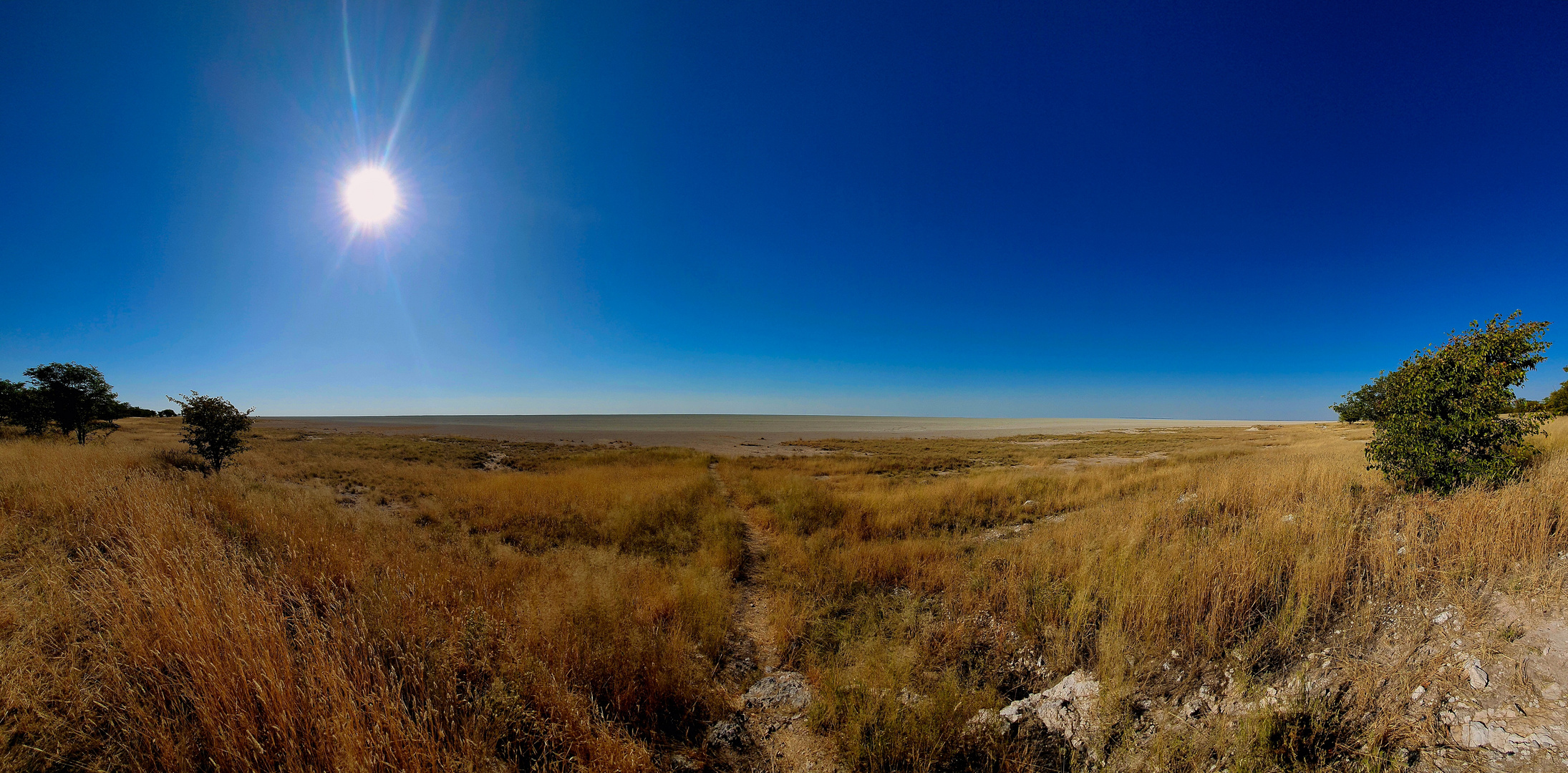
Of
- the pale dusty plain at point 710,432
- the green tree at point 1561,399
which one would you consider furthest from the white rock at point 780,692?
the green tree at point 1561,399

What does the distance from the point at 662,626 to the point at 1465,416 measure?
38.7ft

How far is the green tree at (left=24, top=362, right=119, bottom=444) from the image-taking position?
20234mm

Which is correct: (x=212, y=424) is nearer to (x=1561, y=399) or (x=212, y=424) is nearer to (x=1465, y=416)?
(x=1465, y=416)

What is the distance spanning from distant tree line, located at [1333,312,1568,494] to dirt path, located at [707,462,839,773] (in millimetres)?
8812

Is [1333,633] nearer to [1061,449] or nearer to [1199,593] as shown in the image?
[1199,593]

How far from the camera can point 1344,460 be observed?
11359 millimetres

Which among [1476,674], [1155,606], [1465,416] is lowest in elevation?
[1155,606]

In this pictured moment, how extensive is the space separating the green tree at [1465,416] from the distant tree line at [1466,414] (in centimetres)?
1

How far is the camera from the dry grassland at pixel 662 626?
2842mm

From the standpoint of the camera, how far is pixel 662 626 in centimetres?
524

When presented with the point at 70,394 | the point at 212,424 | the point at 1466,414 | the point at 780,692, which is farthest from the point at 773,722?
the point at 70,394

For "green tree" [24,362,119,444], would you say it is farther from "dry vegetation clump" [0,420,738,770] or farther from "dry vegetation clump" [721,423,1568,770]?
"dry vegetation clump" [721,423,1568,770]

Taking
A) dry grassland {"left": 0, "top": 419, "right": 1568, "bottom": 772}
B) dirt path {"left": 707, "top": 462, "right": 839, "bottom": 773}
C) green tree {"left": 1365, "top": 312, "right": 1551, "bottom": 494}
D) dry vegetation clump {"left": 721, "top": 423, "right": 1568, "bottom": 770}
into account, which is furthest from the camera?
green tree {"left": 1365, "top": 312, "right": 1551, "bottom": 494}

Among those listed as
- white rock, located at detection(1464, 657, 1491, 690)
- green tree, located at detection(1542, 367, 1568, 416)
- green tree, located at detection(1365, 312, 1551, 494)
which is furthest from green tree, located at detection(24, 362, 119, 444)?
green tree, located at detection(1542, 367, 1568, 416)
